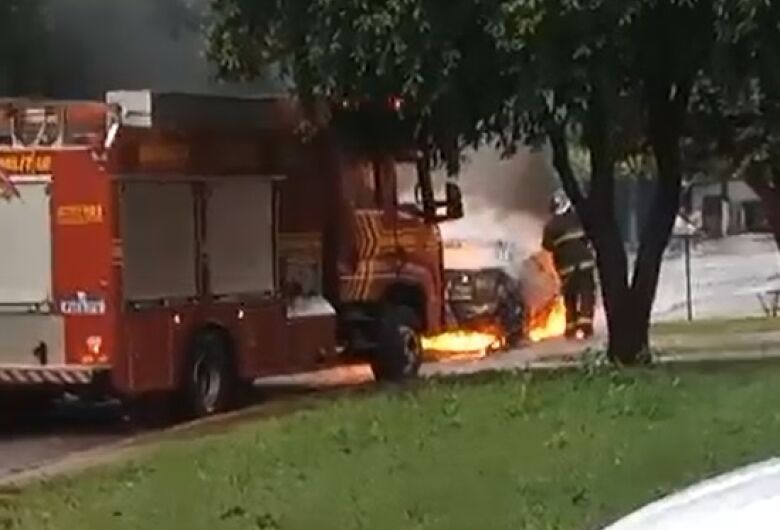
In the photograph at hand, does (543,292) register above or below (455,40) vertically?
below

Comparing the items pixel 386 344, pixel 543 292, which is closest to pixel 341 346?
pixel 386 344

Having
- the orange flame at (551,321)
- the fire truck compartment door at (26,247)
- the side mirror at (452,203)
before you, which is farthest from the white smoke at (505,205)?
the fire truck compartment door at (26,247)

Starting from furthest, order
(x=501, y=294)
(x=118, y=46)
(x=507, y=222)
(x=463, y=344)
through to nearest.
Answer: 1. (x=507, y=222)
2. (x=501, y=294)
3. (x=118, y=46)
4. (x=463, y=344)

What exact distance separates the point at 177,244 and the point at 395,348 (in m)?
3.59

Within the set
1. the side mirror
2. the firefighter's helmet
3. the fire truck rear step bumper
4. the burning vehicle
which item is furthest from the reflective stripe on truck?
the firefighter's helmet

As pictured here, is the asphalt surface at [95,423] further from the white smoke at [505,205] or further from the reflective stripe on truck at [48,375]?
the white smoke at [505,205]

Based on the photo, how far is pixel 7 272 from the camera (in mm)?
18453

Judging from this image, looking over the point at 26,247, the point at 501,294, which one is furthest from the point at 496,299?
the point at 26,247

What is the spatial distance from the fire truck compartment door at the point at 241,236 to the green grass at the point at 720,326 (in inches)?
408

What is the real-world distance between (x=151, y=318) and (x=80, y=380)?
79 centimetres

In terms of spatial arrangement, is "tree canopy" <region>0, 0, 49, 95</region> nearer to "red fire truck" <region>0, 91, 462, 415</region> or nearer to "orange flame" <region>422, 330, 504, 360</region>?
"orange flame" <region>422, 330, 504, 360</region>

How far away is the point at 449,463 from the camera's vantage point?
1176 cm

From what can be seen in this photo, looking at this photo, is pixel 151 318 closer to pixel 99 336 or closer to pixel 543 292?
pixel 99 336

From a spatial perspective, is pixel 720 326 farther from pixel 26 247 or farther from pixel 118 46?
pixel 26 247
